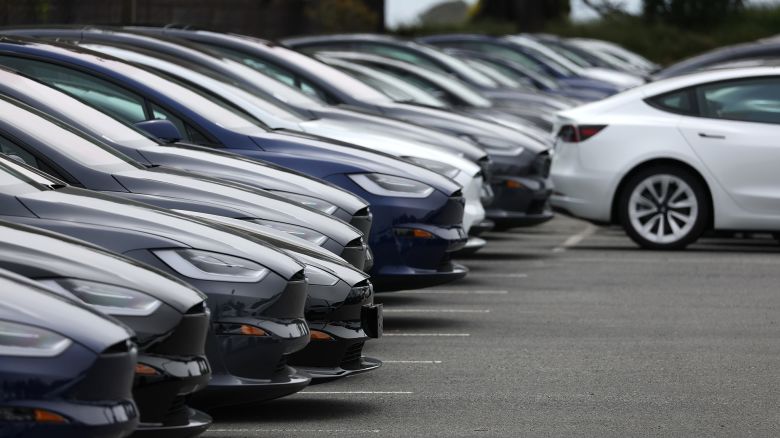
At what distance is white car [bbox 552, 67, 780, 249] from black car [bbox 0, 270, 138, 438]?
31.9ft

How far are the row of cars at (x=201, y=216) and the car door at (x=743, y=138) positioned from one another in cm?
134

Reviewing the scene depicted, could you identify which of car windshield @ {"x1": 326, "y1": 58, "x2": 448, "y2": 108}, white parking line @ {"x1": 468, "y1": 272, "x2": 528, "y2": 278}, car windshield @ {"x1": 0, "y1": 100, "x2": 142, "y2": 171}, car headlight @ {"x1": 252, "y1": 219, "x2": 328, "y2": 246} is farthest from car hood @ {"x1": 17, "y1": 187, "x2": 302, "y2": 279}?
car windshield @ {"x1": 326, "y1": 58, "x2": 448, "y2": 108}

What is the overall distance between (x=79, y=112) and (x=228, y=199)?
109 centimetres

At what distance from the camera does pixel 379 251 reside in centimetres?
1012

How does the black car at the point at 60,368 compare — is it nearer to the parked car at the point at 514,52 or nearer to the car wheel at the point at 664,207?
the car wheel at the point at 664,207

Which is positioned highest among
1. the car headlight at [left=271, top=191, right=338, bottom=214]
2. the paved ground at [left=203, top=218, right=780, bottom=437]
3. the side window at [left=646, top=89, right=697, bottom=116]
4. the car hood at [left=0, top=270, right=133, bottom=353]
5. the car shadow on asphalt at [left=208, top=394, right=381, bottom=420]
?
the side window at [left=646, top=89, right=697, bottom=116]

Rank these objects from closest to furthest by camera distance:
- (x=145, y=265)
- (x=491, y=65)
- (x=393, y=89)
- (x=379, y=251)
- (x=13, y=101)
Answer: (x=145, y=265) → (x=13, y=101) → (x=379, y=251) → (x=393, y=89) → (x=491, y=65)

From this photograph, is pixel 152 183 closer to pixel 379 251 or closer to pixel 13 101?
pixel 13 101

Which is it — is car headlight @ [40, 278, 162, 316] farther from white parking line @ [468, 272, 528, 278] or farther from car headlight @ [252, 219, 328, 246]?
white parking line @ [468, 272, 528, 278]

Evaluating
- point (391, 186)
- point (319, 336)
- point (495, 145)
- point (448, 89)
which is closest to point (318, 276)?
point (319, 336)

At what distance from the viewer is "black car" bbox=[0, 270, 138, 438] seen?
486 centimetres

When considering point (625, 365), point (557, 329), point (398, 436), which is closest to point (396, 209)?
point (557, 329)

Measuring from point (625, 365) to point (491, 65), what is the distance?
16397mm

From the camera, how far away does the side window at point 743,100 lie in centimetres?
1434
